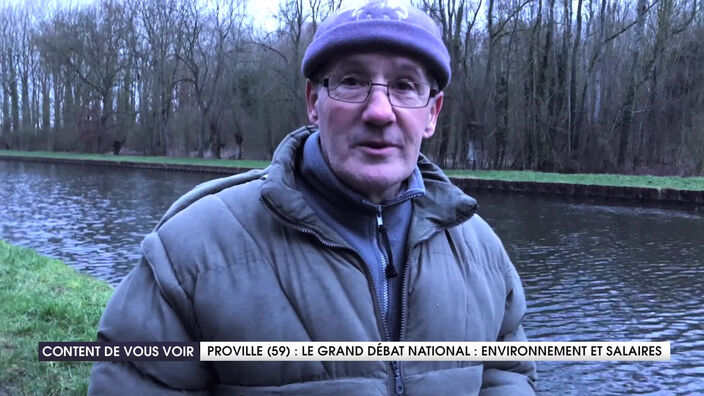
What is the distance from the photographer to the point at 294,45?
38219 millimetres

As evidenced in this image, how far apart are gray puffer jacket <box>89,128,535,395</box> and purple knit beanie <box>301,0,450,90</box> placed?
1.07 feet

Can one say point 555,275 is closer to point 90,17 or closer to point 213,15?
point 213,15

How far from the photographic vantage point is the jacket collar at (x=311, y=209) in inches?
62.4

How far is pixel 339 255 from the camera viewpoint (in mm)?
1588

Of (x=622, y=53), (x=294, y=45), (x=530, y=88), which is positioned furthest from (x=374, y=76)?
(x=294, y=45)

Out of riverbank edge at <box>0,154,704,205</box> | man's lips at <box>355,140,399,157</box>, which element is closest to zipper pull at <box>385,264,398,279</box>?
man's lips at <box>355,140,399,157</box>

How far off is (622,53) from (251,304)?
32029 mm

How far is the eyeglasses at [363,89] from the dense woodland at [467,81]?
997 inches

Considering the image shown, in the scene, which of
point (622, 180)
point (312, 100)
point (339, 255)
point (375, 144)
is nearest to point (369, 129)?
point (375, 144)

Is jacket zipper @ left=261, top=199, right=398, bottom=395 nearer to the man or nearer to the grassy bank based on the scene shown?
the man

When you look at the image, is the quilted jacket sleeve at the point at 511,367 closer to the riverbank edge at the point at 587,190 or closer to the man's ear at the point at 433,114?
the man's ear at the point at 433,114

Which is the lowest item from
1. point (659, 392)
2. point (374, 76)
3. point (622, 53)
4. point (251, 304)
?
point (659, 392)

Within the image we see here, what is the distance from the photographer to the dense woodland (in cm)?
2756

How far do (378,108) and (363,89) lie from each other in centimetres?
7
